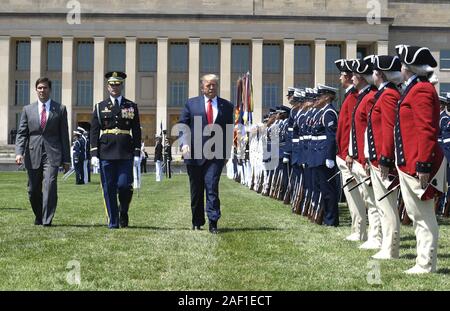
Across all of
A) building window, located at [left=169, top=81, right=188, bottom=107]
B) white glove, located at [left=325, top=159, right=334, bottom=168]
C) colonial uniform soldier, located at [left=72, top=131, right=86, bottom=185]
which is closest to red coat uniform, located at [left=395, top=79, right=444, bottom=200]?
white glove, located at [left=325, top=159, right=334, bottom=168]

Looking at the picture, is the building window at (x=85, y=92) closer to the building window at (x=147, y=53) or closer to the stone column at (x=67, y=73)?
the stone column at (x=67, y=73)

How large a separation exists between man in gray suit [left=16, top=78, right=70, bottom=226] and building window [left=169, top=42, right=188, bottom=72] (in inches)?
2433

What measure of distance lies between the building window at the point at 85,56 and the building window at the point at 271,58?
1608cm

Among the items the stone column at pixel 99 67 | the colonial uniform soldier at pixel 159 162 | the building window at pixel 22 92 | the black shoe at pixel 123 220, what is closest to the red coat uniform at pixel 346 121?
the black shoe at pixel 123 220

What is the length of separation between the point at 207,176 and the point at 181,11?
6129cm

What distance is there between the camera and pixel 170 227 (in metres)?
12.3

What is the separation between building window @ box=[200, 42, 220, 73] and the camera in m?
73.9

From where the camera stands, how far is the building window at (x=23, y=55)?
73.2 meters

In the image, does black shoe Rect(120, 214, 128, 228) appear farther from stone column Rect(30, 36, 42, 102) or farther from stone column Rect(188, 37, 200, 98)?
stone column Rect(30, 36, 42, 102)

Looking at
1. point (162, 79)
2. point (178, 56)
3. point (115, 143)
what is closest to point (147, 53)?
point (178, 56)

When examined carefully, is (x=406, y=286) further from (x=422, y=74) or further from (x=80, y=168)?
(x=80, y=168)

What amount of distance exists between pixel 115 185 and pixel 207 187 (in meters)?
1.62

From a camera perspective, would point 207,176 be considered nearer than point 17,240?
No

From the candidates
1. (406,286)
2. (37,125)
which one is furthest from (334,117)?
(406,286)
